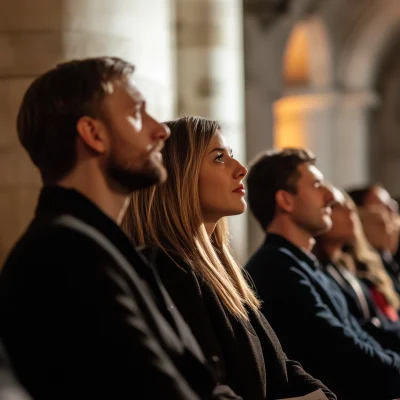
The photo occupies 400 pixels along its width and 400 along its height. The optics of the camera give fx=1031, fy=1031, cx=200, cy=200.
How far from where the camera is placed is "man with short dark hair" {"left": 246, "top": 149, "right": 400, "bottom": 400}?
3.62m

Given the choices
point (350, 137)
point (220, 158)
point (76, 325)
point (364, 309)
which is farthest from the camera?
point (350, 137)

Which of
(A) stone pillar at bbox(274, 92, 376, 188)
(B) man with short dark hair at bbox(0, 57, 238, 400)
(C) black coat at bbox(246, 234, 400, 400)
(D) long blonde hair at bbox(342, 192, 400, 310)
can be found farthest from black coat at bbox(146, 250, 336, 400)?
(A) stone pillar at bbox(274, 92, 376, 188)

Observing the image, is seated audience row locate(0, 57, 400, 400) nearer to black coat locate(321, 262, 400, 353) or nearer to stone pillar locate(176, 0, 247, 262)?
black coat locate(321, 262, 400, 353)

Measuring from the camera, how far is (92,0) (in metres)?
3.84

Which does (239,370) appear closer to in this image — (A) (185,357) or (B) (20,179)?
(A) (185,357)

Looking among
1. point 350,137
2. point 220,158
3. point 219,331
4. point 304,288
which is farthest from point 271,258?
point 350,137

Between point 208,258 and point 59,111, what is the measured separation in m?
0.95

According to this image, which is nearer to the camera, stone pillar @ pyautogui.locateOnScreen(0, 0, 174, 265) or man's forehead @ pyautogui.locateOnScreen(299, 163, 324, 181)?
stone pillar @ pyautogui.locateOnScreen(0, 0, 174, 265)

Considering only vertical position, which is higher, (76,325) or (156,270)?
(76,325)

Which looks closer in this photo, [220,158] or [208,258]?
[208,258]

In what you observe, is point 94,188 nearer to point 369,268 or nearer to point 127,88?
point 127,88

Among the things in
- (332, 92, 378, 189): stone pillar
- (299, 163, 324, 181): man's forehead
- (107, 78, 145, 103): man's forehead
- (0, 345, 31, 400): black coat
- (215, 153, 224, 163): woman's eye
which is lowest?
(332, 92, 378, 189): stone pillar

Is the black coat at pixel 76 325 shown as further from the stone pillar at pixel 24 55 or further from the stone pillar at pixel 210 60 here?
the stone pillar at pixel 210 60

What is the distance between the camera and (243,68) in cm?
863
